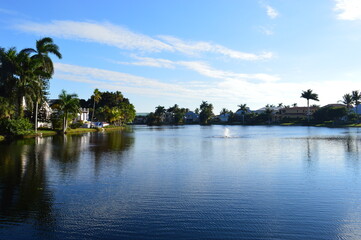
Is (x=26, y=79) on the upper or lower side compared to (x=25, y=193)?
upper

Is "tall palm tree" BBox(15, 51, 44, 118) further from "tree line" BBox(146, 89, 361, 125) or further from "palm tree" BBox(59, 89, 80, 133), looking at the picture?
"tree line" BBox(146, 89, 361, 125)

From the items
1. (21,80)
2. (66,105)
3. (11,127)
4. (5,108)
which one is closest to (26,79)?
(21,80)

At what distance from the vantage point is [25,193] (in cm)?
1351

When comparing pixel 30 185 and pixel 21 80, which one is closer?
pixel 30 185

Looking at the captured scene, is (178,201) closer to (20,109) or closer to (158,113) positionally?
(20,109)

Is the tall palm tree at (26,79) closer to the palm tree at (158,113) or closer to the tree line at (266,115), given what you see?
the tree line at (266,115)

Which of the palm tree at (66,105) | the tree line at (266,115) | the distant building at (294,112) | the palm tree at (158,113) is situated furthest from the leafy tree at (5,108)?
the distant building at (294,112)

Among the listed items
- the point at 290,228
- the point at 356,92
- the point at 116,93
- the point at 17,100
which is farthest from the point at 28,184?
the point at 356,92

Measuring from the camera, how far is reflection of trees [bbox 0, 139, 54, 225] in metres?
10.7

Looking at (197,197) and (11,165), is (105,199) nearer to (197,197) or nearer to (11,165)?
(197,197)

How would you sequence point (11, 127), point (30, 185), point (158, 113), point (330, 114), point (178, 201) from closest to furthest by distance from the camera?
point (178, 201)
point (30, 185)
point (11, 127)
point (330, 114)
point (158, 113)

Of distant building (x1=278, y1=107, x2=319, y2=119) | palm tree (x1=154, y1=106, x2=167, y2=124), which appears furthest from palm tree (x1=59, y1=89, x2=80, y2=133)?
distant building (x1=278, y1=107, x2=319, y2=119)

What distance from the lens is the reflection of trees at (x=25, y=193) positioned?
35.1ft

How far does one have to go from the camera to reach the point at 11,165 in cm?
2089
